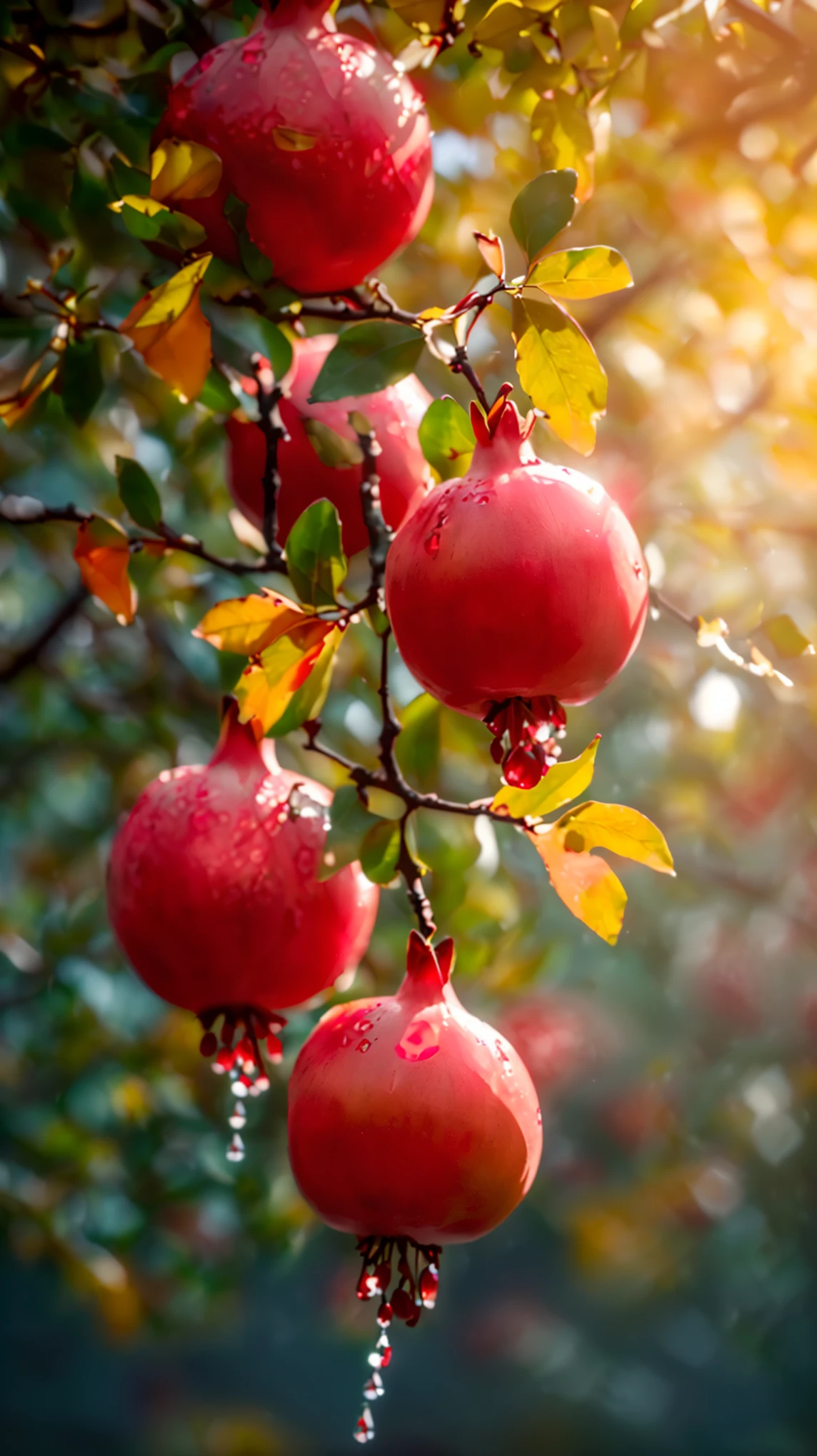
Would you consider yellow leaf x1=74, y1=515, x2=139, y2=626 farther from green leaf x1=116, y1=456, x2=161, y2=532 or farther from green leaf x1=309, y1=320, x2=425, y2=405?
green leaf x1=309, y1=320, x2=425, y2=405

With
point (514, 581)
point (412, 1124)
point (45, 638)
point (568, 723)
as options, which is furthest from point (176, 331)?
point (568, 723)

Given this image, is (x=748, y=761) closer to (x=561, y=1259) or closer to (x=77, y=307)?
(x=77, y=307)

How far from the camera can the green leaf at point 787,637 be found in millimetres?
743

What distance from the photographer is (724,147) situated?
4.33 feet

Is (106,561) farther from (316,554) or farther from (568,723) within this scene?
(568,723)

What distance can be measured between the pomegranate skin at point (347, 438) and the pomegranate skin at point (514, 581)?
0.21 metres

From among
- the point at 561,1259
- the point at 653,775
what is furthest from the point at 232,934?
the point at 561,1259

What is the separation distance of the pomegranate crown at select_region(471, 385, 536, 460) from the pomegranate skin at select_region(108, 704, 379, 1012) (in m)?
0.25

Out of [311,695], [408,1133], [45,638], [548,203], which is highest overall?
[548,203]

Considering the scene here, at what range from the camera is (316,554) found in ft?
1.96

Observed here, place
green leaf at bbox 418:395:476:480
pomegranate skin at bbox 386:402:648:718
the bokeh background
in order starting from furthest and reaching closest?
the bokeh background → green leaf at bbox 418:395:476:480 → pomegranate skin at bbox 386:402:648:718

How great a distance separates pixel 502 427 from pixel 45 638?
41.8 inches

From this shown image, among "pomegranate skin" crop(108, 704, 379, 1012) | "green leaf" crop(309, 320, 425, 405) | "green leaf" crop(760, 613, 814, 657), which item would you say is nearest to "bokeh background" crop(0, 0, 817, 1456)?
"green leaf" crop(760, 613, 814, 657)

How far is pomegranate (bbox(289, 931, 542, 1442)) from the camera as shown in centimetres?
53
